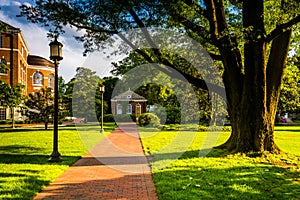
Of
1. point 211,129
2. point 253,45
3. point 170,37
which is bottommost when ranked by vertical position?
point 211,129

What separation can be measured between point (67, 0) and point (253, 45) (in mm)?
6060

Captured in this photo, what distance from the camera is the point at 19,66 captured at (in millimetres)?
39656

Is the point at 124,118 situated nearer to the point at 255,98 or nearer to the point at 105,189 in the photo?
the point at 255,98

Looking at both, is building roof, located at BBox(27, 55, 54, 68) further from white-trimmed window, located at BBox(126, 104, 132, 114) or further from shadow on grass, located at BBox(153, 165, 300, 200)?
shadow on grass, located at BBox(153, 165, 300, 200)

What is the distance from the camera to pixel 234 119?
10.3 metres

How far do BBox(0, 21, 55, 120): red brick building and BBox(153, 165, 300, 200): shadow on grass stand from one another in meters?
26.8

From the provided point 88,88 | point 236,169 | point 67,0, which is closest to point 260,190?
point 236,169

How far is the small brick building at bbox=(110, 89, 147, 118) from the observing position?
4609 cm

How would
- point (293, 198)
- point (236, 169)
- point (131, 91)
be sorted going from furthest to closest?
1. point (131, 91)
2. point (236, 169)
3. point (293, 198)

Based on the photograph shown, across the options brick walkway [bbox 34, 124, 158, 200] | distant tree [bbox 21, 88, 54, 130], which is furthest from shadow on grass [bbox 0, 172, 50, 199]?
distant tree [bbox 21, 88, 54, 130]

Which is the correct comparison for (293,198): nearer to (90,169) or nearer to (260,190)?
(260,190)

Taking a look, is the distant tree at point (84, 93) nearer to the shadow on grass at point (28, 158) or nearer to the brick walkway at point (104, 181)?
the shadow on grass at point (28, 158)

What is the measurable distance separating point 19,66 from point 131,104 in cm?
1703

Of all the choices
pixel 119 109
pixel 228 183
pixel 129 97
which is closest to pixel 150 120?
pixel 129 97
